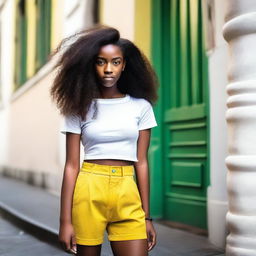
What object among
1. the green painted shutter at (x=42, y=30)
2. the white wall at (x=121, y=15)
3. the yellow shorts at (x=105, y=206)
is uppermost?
the green painted shutter at (x=42, y=30)

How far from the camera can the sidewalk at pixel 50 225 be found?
3967 mm

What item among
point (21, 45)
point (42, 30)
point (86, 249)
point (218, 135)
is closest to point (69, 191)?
point (86, 249)

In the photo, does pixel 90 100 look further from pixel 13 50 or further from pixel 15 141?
pixel 13 50

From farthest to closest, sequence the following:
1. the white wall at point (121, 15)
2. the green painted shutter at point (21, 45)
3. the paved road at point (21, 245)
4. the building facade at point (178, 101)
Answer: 1. the green painted shutter at point (21, 45)
2. the white wall at point (121, 15)
3. the paved road at point (21, 245)
4. the building facade at point (178, 101)

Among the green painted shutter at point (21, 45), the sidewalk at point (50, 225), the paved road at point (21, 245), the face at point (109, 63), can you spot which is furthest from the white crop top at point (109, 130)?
the green painted shutter at point (21, 45)

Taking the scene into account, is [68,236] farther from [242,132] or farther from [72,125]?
[242,132]

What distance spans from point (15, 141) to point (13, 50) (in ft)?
9.05

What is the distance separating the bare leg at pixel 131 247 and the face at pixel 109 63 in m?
0.78

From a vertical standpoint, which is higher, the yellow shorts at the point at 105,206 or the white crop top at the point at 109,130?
the white crop top at the point at 109,130

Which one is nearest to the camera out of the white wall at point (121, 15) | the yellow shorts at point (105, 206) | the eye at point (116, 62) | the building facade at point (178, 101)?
the yellow shorts at point (105, 206)

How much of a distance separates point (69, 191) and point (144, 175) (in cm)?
39

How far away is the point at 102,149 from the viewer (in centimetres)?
234

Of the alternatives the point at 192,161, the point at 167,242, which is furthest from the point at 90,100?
the point at 192,161

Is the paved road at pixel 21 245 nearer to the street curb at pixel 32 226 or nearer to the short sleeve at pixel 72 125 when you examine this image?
the street curb at pixel 32 226
